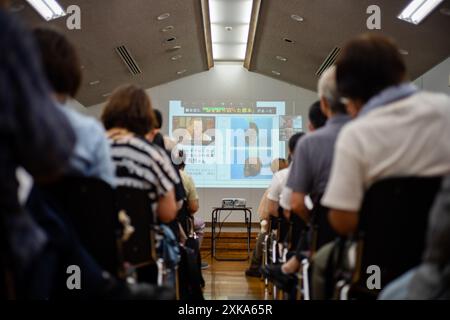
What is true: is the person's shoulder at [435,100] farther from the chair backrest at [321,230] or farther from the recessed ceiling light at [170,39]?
the recessed ceiling light at [170,39]

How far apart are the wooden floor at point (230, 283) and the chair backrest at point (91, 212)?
2.48 metres

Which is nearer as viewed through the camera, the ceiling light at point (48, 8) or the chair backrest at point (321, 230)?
the chair backrest at point (321, 230)

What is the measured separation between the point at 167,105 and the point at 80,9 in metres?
3.83

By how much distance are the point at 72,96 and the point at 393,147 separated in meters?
0.85

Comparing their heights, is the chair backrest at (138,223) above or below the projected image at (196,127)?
below

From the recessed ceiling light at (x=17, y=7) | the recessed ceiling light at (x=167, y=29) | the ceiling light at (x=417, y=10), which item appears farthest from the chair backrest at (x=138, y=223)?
the recessed ceiling light at (x=167, y=29)

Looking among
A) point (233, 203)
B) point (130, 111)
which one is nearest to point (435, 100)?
point (130, 111)

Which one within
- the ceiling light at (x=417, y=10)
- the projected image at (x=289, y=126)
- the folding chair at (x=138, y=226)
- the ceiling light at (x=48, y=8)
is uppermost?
the ceiling light at (x=48, y=8)

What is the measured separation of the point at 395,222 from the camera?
4.33 feet

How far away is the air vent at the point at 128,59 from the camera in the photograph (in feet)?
23.7

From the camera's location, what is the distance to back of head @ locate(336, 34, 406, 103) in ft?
4.48

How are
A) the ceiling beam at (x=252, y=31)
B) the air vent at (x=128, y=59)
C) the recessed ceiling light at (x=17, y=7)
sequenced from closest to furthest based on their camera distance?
the recessed ceiling light at (x=17, y=7) < the ceiling beam at (x=252, y=31) < the air vent at (x=128, y=59)

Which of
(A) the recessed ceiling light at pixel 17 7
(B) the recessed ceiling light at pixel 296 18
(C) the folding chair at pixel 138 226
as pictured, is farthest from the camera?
(B) the recessed ceiling light at pixel 296 18

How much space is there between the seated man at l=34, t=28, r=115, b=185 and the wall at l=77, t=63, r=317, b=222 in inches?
299
